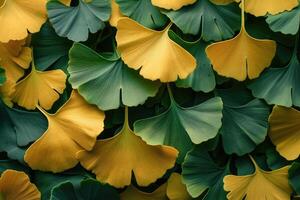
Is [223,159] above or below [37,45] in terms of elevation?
below

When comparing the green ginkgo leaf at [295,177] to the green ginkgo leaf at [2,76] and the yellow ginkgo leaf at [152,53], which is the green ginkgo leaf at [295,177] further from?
the green ginkgo leaf at [2,76]

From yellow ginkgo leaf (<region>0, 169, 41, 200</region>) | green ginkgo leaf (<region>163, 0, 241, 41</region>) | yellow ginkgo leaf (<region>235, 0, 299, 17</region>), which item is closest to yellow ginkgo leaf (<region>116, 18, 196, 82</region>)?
green ginkgo leaf (<region>163, 0, 241, 41</region>)

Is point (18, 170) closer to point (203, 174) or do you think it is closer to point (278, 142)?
point (203, 174)

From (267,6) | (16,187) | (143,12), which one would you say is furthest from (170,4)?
(16,187)

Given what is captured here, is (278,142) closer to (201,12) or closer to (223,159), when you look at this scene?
(223,159)

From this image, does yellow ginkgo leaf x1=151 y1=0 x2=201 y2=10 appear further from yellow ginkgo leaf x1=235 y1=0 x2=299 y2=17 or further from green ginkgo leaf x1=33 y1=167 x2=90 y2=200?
green ginkgo leaf x1=33 y1=167 x2=90 y2=200

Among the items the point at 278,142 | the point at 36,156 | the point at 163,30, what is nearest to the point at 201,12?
the point at 163,30
